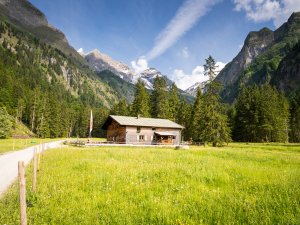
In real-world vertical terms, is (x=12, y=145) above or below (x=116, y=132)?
below

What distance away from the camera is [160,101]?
263ft

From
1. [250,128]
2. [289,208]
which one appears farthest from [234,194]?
[250,128]

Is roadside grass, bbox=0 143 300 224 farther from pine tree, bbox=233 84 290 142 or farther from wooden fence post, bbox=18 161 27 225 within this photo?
pine tree, bbox=233 84 290 142

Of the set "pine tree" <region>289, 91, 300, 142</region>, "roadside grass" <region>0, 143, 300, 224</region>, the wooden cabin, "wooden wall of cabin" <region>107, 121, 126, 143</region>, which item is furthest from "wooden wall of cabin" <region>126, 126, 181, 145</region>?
"roadside grass" <region>0, 143, 300, 224</region>

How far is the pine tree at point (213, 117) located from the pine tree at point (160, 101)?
76.3 feet

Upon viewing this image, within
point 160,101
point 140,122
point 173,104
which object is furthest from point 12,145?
point 173,104

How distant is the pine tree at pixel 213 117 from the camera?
52.7 metres

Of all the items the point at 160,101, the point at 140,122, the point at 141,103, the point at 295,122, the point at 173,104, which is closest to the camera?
the point at 140,122

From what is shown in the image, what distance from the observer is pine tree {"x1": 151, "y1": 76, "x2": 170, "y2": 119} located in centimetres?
7794

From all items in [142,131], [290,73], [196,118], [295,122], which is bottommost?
[142,131]

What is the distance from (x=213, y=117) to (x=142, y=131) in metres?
17.1

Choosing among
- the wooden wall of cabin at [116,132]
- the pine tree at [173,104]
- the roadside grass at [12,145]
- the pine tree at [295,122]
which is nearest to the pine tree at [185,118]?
the pine tree at [173,104]

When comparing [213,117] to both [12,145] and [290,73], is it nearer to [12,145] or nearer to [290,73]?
[12,145]

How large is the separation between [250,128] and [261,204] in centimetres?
6830
